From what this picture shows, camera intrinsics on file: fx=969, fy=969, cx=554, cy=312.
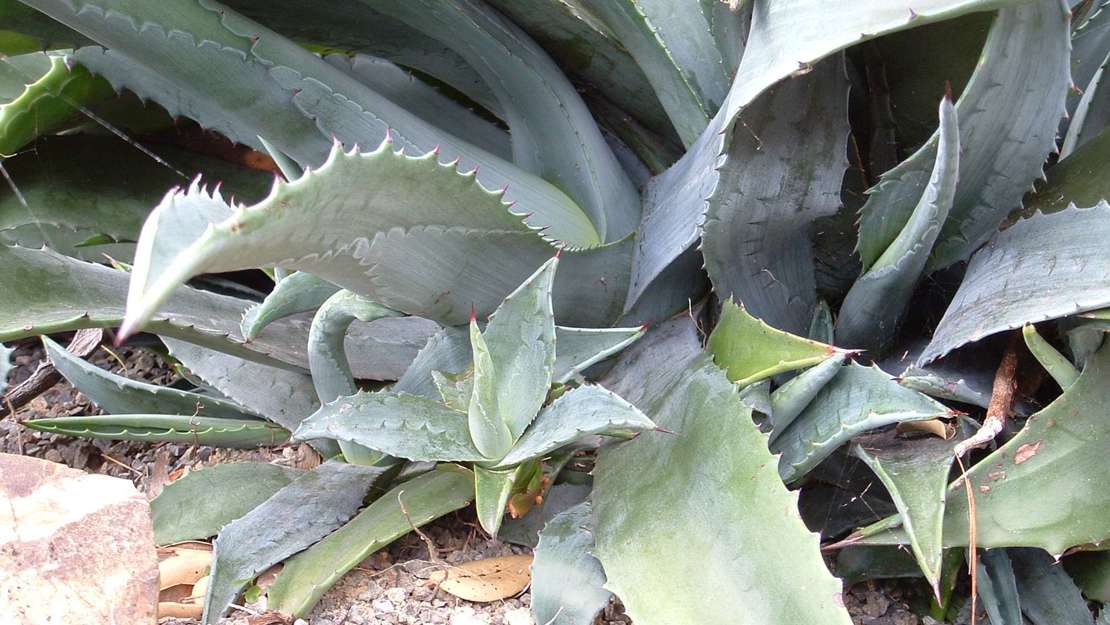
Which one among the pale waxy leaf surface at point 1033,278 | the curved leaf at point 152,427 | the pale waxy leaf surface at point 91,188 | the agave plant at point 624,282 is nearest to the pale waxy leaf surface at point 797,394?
the agave plant at point 624,282

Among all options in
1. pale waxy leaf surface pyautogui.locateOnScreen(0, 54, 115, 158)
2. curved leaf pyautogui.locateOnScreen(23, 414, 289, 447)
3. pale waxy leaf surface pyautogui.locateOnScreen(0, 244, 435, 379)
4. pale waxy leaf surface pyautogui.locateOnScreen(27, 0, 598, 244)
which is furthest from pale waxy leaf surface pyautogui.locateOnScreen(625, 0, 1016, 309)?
pale waxy leaf surface pyautogui.locateOnScreen(0, 54, 115, 158)

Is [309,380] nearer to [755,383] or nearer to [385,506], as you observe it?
[385,506]

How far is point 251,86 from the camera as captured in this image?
1156mm

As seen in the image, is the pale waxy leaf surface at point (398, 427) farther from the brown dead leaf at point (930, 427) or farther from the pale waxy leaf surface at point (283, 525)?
the brown dead leaf at point (930, 427)

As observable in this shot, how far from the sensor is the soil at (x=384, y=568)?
1.11m

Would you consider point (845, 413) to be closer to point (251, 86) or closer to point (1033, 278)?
point (1033, 278)

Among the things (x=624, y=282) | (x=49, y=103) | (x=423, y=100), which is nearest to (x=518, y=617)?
(x=624, y=282)

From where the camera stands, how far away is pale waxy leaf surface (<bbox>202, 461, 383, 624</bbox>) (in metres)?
1.11

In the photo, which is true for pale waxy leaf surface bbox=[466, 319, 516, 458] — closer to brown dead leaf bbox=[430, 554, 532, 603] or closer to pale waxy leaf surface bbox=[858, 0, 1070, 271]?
brown dead leaf bbox=[430, 554, 532, 603]

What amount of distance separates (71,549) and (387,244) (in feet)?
1.65

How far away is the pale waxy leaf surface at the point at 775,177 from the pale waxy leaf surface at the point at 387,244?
0.14m

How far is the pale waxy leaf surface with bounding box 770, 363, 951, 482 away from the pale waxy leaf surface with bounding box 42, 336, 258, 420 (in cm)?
77

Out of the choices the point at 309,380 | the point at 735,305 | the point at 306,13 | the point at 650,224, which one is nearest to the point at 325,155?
the point at 306,13

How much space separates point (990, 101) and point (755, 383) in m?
0.37
